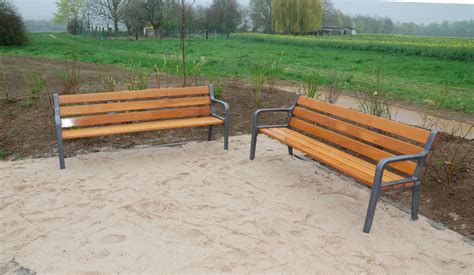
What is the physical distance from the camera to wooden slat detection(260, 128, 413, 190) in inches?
156

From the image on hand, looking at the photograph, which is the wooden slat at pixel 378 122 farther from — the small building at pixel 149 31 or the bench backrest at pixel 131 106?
the small building at pixel 149 31

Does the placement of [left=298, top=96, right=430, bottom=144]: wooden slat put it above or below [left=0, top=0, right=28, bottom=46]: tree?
below

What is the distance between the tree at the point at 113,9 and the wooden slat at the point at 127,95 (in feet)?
166

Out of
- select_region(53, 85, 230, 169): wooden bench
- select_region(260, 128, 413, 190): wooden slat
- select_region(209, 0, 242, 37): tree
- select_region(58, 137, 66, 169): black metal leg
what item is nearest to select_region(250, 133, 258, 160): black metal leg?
select_region(260, 128, 413, 190): wooden slat

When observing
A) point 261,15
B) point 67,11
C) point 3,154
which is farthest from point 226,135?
point 67,11

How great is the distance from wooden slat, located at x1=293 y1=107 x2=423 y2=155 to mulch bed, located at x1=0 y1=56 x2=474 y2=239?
74 cm

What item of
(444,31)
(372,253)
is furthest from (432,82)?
(444,31)

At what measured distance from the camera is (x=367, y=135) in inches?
176

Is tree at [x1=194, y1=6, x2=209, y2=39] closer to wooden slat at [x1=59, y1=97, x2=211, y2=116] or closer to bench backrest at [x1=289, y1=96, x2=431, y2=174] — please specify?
wooden slat at [x1=59, y1=97, x2=211, y2=116]

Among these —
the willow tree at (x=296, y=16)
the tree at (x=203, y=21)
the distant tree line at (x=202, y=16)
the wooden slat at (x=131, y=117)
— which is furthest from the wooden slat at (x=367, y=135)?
the tree at (x=203, y=21)

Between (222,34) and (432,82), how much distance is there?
174ft

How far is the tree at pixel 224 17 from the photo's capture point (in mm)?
63406

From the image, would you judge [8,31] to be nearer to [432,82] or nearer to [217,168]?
[432,82]

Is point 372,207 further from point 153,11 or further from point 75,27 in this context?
point 75,27
